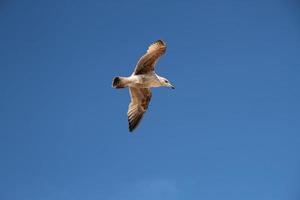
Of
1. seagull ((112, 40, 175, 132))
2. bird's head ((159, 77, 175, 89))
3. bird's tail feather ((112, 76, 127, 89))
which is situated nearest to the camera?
bird's tail feather ((112, 76, 127, 89))

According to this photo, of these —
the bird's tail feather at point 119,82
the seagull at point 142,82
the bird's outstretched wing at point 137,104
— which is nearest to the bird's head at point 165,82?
the seagull at point 142,82

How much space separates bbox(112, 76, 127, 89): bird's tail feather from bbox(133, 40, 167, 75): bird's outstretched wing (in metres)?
0.74

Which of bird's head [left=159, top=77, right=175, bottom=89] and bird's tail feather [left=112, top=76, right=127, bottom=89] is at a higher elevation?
bird's head [left=159, top=77, right=175, bottom=89]

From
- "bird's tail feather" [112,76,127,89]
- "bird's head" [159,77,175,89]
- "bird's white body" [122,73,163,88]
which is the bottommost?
"bird's tail feather" [112,76,127,89]

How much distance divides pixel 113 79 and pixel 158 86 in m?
1.96

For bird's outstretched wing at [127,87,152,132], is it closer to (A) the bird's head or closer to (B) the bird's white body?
(A) the bird's head

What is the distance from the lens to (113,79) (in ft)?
44.7

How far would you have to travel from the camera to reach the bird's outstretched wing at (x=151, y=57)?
14297mm

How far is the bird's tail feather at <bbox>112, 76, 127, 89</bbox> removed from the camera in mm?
13648

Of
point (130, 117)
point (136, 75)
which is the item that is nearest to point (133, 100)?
point (130, 117)

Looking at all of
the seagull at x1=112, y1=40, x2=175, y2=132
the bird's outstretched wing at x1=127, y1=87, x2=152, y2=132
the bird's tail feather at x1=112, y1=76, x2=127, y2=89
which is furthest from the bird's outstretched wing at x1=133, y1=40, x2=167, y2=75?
the bird's outstretched wing at x1=127, y1=87, x2=152, y2=132

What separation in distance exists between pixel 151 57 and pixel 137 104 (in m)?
2.03

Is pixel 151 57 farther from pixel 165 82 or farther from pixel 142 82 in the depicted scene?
pixel 165 82

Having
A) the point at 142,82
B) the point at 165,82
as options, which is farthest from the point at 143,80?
the point at 165,82
